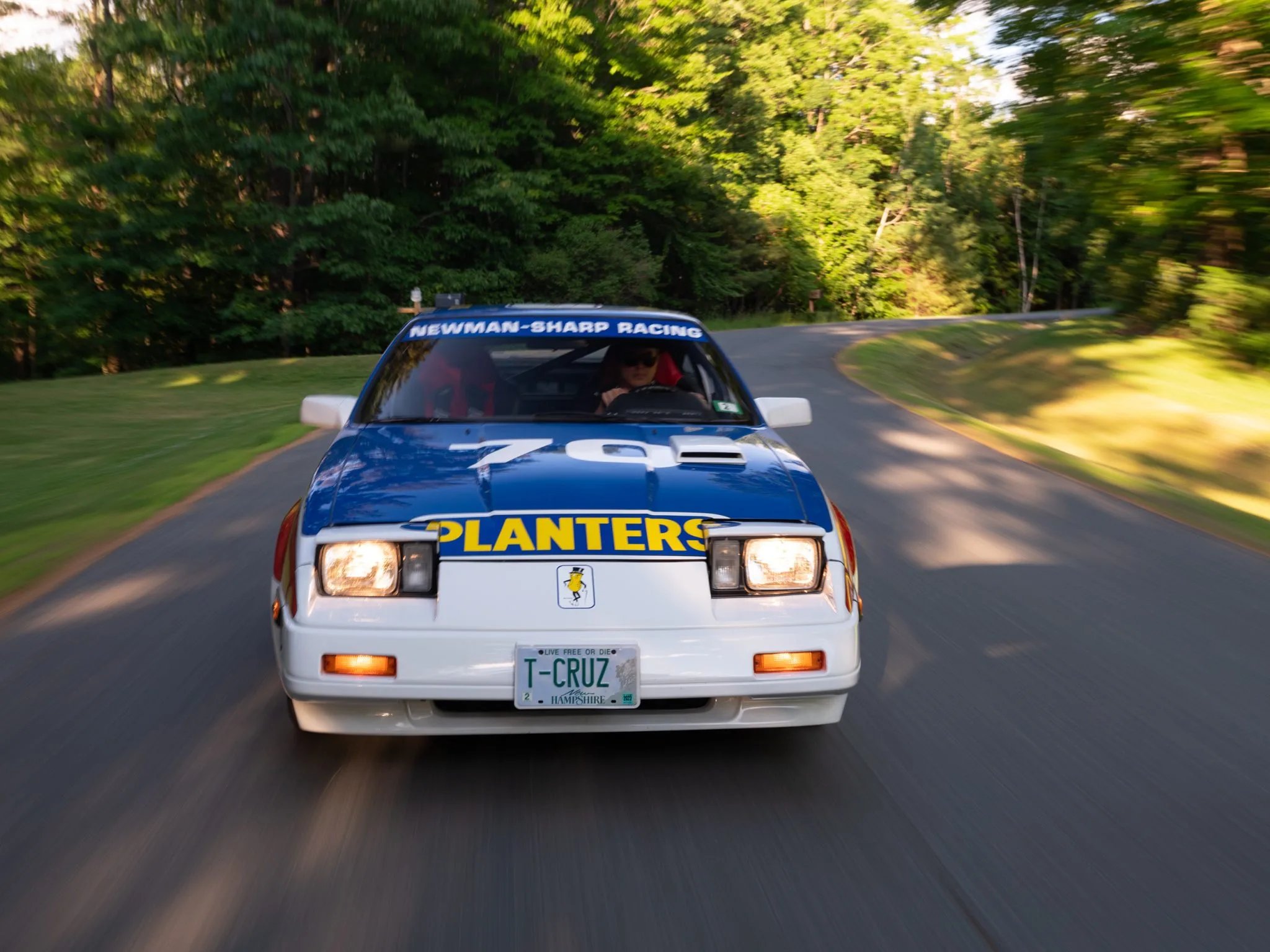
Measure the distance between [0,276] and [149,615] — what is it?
36.1m

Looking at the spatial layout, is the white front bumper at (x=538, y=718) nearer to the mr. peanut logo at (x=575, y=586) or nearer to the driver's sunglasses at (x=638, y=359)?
the mr. peanut logo at (x=575, y=586)

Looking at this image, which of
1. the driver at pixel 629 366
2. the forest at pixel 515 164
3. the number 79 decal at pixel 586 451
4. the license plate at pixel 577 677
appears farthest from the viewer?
the forest at pixel 515 164

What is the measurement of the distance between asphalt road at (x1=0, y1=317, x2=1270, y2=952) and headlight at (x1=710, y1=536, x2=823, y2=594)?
2.02ft

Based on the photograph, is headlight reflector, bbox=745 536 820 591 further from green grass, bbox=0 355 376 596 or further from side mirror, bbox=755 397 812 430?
green grass, bbox=0 355 376 596

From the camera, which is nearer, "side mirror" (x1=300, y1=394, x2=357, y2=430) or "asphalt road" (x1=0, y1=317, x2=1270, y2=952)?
"asphalt road" (x1=0, y1=317, x2=1270, y2=952)

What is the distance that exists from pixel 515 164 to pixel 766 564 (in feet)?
133

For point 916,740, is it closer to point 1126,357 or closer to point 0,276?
point 1126,357

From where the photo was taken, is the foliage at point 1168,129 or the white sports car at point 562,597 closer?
the white sports car at point 562,597

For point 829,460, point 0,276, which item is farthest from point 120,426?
point 0,276

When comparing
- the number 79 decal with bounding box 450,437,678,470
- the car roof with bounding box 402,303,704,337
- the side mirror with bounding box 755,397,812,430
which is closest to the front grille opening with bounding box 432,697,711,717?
the number 79 decal with bounding box 450,437,678,470

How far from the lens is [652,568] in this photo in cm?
375

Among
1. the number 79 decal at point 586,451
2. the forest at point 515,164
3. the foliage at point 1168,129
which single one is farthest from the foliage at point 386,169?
the number 79 decal at point 586,451

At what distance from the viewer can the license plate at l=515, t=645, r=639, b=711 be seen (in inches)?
141

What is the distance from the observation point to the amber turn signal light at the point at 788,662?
372cm
